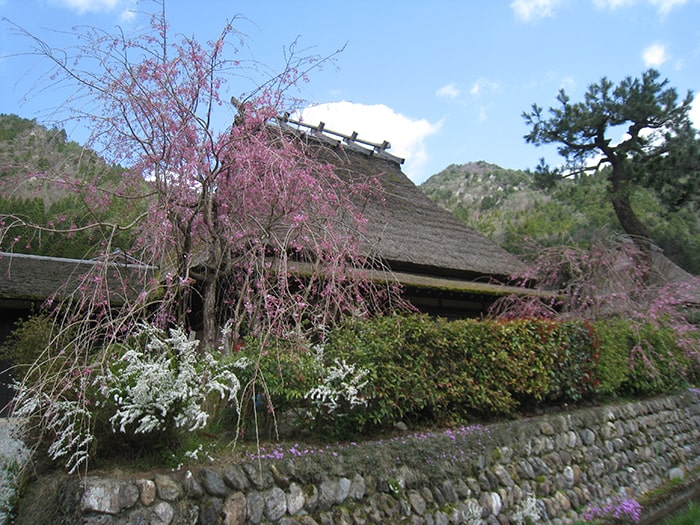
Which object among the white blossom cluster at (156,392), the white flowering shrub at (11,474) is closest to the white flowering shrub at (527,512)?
the white blossom cluster at (156,392)

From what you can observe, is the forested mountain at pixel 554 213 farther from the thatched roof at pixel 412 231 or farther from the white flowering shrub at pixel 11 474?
the white flowering shrub at pixel 11 474

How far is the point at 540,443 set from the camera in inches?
223

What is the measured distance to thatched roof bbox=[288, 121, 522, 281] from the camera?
849cm

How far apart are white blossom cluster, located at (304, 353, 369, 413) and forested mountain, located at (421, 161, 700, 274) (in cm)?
688

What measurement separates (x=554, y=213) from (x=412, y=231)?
2857 cm

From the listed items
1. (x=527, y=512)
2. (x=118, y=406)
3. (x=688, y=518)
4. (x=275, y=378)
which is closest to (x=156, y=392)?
(x=118, y=406)

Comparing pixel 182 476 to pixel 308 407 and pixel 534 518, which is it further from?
pixel 534 518

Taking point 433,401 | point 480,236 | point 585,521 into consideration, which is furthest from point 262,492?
point 480,236

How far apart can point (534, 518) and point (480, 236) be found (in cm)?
699

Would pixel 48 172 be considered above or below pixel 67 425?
above

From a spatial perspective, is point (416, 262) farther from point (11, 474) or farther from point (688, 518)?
point (11, 474)

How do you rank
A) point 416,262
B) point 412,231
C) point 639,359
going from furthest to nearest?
point 412,231 < point 416,262 < point 639,359

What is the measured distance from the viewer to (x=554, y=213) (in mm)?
34781

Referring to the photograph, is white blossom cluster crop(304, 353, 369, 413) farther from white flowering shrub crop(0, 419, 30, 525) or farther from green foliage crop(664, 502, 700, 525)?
green foliage crop(664, 502, 700, 525)
